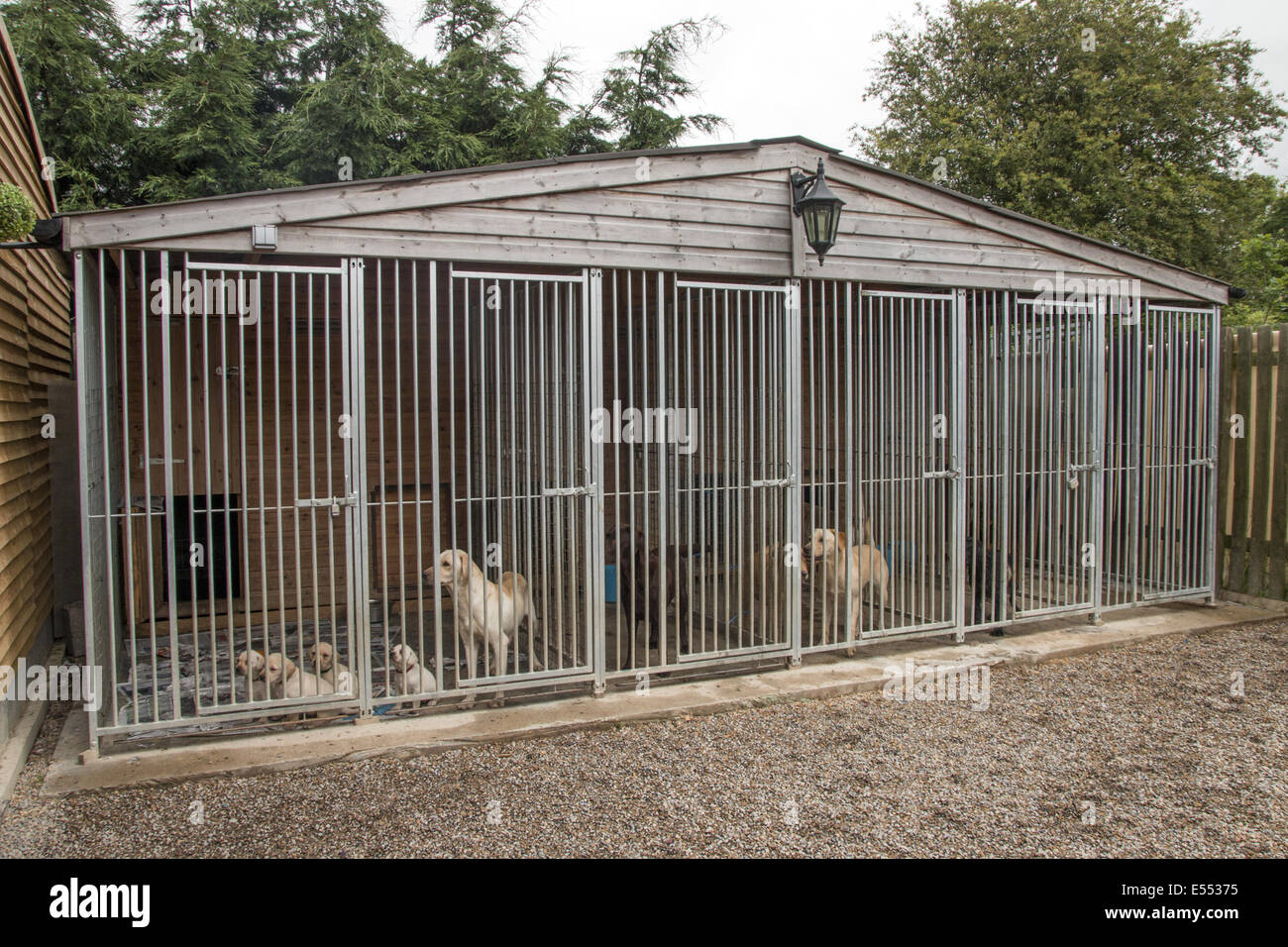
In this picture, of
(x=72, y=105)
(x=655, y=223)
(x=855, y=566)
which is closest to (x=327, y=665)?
(x=655, y=223)

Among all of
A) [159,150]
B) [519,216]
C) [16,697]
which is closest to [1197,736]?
[519,216]

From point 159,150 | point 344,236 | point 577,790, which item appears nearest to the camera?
point 577,790

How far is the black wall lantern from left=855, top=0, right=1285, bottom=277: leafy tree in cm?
1614

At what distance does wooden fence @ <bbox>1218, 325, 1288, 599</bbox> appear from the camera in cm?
798

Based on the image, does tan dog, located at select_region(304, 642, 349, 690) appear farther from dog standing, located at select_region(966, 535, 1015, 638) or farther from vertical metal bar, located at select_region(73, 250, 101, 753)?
dog standing, located at select_region(966, 535, 1015, 638)

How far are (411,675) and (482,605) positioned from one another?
64cm

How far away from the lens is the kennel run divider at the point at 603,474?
17.3ft

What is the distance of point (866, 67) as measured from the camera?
82.6 feet

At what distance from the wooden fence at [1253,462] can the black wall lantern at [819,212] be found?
197 inches

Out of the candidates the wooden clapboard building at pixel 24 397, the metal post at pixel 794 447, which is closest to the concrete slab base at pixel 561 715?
the metal post at pixel 794 447

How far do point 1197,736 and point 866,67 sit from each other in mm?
24556

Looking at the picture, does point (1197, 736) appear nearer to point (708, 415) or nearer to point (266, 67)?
point (708, 415)

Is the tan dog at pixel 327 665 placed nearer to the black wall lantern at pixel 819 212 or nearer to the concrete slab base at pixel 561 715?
the concrete slab base at pixel 561 715

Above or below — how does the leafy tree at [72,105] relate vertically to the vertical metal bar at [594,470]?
above
